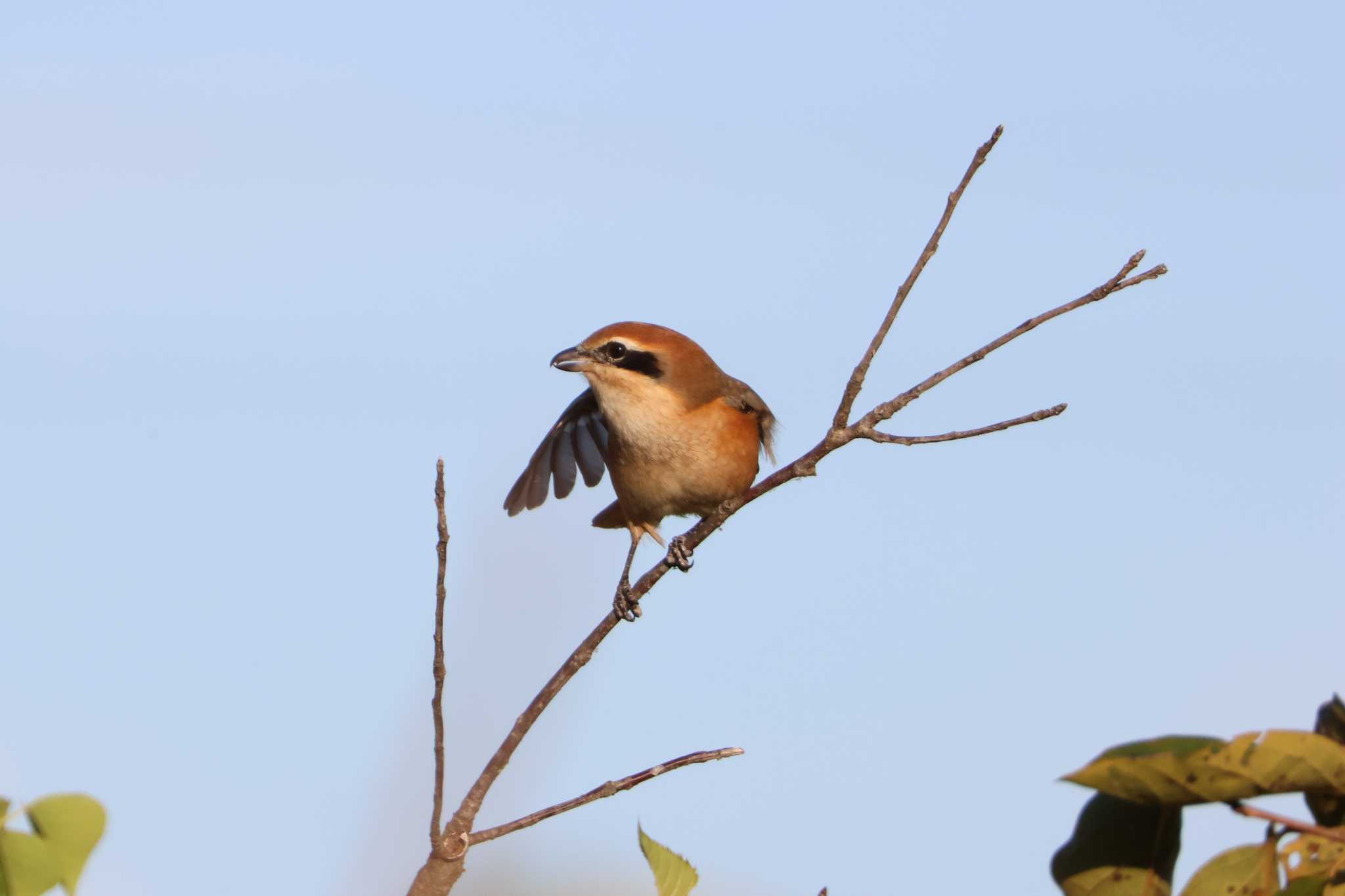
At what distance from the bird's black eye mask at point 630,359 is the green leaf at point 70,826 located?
4367 millimetres

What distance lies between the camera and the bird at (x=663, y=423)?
5883mm

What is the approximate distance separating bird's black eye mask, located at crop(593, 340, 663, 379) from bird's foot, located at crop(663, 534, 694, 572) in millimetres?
1000

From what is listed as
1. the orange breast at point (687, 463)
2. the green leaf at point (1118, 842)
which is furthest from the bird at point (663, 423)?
the green leaf at point (1118, 842)

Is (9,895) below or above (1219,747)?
below

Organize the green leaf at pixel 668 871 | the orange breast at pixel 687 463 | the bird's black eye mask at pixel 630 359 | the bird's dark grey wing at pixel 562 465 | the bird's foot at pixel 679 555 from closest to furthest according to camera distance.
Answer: the green leaf at pixel 668 871, the bird's foot at pixel 679 555, the orange breast at pixel 687 463, the bird's black eye mask at pixel 630 359, the bird's dark grey wing at pixel 562 465

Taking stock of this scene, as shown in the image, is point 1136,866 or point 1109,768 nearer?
point 1109,768

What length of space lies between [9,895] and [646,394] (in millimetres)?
4290

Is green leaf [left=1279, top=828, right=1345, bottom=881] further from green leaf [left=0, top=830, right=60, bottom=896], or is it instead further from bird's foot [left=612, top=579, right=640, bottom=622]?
bird's foot [left=612, top=579, right=640, bottom=622]

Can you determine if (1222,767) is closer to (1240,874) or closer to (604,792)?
(1240,874)

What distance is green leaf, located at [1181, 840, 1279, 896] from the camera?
68.1 inches

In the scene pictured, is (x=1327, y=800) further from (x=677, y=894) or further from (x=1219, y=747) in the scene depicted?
(x=677, y=894)

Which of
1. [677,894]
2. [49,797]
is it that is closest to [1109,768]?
[677,894]

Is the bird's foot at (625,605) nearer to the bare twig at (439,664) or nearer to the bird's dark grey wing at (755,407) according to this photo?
the bird's dark grey wing at (755,407)

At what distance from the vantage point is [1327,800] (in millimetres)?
1734
